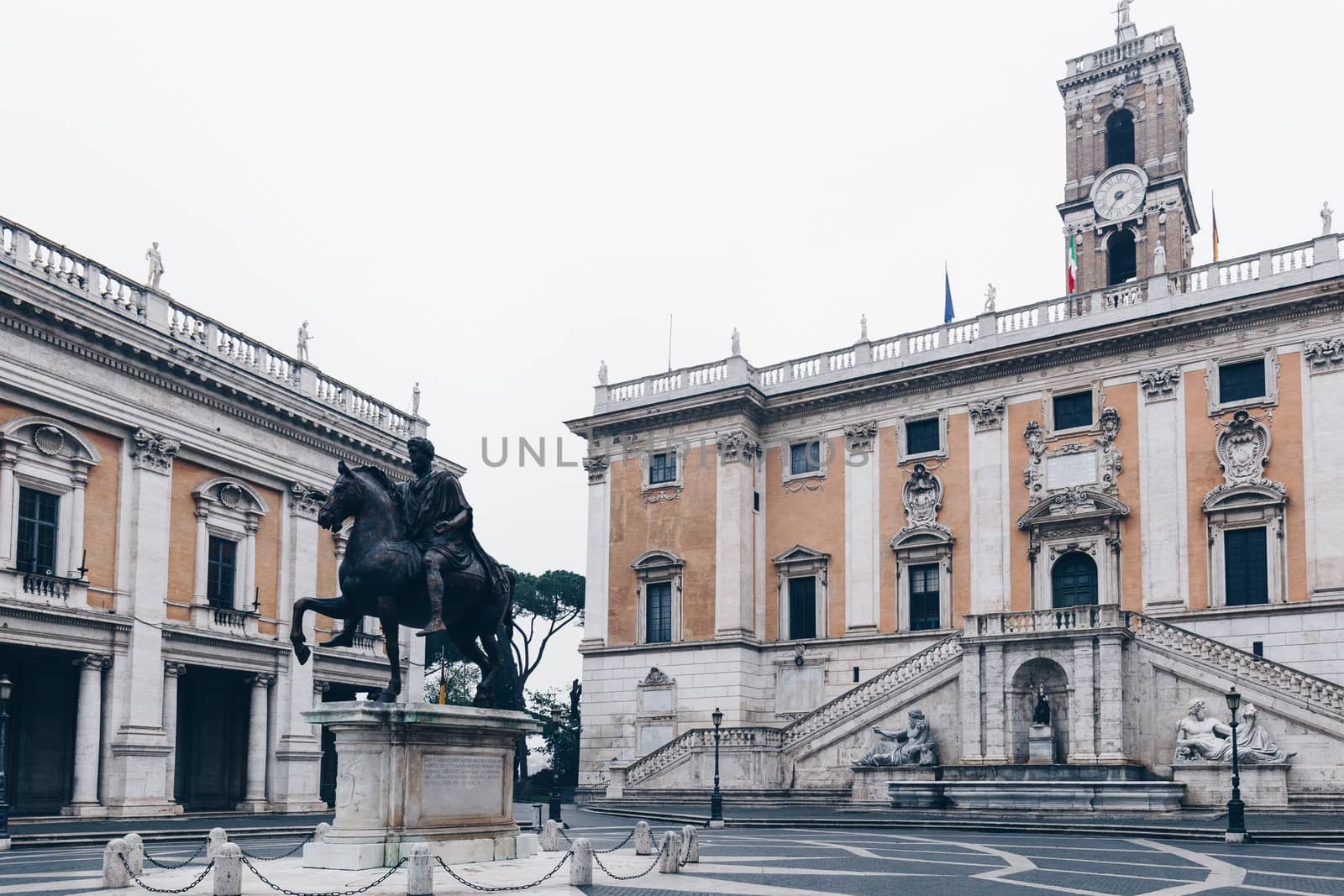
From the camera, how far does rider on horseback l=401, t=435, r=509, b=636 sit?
16078mm

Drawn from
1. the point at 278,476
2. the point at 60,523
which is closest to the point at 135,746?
the point at 60,523

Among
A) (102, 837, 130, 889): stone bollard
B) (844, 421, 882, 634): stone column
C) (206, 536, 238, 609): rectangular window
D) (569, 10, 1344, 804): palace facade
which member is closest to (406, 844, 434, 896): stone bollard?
A: (102, 837, 130, 889): stone bollard

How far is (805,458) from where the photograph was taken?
50844mm

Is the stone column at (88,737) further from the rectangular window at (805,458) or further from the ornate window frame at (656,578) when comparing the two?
Answer: the rectangular window at (805,458)

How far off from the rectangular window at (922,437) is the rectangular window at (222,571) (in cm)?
2304

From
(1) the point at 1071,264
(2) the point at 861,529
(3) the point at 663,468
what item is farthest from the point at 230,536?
(1) the point at 1071,264

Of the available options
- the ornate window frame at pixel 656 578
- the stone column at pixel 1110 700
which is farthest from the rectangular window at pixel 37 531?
the stone column at pixel 1110 700

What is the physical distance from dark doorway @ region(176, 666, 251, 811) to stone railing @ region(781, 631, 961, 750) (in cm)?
1717

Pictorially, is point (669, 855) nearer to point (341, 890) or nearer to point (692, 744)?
point (341, 890)

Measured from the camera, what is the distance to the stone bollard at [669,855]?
18.0 m

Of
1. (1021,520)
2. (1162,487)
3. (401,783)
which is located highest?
(1162,487)

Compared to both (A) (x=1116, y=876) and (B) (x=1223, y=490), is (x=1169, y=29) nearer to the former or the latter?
(B) (x=1223, y=490)

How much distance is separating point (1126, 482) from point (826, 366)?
1244cm

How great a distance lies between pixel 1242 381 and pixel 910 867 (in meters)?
26.6
